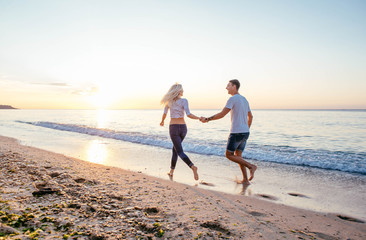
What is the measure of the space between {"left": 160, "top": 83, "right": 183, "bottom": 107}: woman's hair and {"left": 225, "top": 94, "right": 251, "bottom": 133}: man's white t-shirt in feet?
4.15

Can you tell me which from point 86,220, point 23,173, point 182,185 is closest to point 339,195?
point 182,185

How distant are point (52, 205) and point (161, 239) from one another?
1838 millimetres

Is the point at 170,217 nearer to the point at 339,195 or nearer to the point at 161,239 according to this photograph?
the point at 161,239

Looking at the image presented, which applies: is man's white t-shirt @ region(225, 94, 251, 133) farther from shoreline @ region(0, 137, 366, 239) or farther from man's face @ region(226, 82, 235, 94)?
shoreline @ region(0, 137, 366, 239)

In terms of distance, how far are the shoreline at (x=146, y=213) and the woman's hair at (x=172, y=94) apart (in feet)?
6.77

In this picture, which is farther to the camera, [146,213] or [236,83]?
[236,83]

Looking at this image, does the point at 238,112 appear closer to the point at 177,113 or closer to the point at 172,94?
the point at 177,113

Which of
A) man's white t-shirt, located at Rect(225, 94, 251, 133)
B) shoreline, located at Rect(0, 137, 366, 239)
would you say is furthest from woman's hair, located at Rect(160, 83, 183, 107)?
shoreline, located at Rect(0, 137, 366, 239)

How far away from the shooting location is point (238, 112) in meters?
5.23

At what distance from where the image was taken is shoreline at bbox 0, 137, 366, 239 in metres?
2.79

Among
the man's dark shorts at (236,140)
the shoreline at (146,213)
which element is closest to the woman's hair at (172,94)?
the man's dark shorts at (236,140)

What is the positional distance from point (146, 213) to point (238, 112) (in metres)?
3.04

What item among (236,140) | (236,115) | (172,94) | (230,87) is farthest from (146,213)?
(230,87)

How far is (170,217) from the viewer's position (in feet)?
10.8
